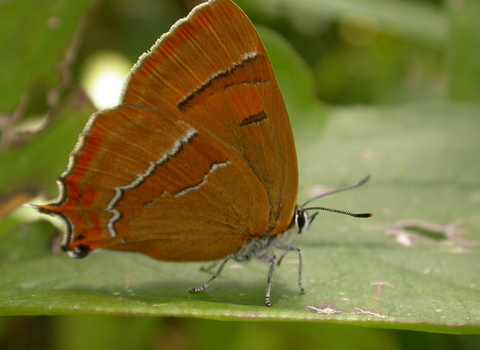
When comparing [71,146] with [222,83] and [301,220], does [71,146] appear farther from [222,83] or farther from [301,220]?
[301,220]

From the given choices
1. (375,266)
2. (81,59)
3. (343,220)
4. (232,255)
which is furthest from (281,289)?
(81,59)

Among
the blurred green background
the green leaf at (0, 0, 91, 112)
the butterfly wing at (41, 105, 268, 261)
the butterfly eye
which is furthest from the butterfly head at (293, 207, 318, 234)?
the green leaf at (0, 0, 91, 112)

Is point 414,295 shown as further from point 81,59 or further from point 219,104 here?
point 81,59

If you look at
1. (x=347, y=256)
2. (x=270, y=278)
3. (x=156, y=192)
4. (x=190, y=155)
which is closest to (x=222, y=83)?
(x=190, y=155)

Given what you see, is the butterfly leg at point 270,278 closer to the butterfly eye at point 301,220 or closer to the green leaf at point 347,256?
the green leaf at point 347,256

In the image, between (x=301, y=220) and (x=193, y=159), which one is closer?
(x=193, y=159)

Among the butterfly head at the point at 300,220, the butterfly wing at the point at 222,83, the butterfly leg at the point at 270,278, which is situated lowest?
the butterfly leg at the point at 270,278

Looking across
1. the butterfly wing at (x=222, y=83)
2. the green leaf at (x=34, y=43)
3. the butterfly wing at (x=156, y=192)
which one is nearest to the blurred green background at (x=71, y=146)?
the green leaf at (x=34, y=43)

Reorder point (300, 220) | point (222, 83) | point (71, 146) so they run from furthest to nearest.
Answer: point (71, 146)
point (300, 220)
point (222, 83)

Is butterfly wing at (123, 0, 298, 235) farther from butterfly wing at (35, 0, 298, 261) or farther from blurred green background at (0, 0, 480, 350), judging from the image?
blurred green background at (0, 0, 480, 350)
